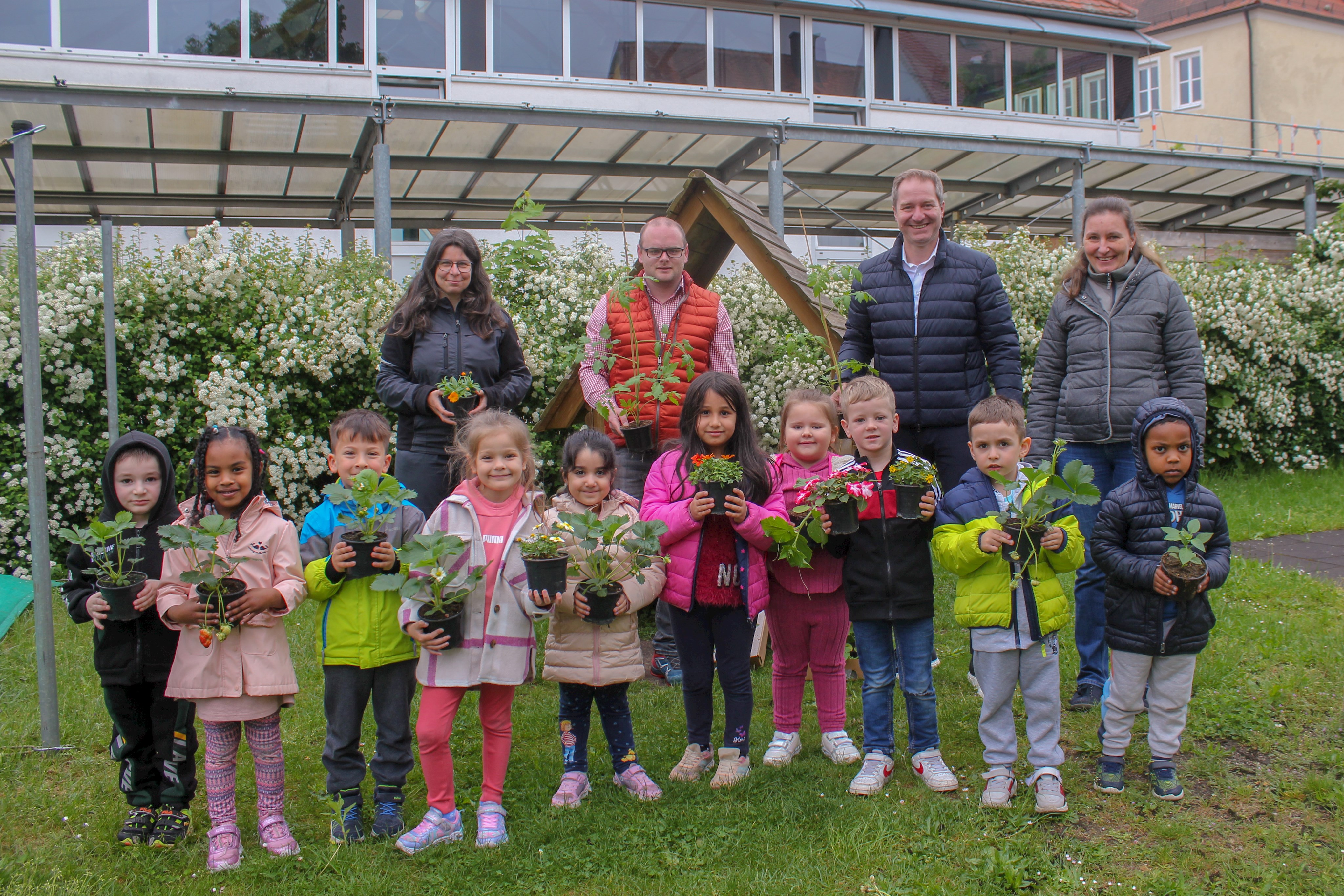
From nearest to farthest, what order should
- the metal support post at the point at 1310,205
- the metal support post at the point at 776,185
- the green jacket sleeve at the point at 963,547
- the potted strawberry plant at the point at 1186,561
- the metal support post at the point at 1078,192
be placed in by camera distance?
the potted strawberry plant at the point at 1186,561
the green jacket sleeve at the point at 963,547
the metal support post at the point at 776,185
the metal support post at the point at 1078,192
the metal support post at the point at 1310,205

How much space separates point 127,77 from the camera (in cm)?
1145

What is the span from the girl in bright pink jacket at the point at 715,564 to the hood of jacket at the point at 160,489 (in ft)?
5.63

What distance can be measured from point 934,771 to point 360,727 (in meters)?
2.05

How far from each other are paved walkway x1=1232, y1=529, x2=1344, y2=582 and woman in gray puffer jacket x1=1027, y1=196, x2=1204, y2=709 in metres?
3.15

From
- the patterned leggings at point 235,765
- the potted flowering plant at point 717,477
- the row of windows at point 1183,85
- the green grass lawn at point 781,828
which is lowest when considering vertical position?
the green grass lawn at point 781,828

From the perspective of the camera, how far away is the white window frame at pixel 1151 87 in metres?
25.9

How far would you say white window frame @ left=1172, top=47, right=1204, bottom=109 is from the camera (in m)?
25.0

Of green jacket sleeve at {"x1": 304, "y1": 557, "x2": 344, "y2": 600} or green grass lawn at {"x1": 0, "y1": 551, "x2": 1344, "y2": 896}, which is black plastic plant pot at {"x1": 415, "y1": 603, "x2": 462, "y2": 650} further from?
green grass lawn at {"x1": 0, "y1": 551, "x2": 1344, "y2": 896}

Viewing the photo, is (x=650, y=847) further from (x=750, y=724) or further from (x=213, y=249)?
(x=213, y=249)

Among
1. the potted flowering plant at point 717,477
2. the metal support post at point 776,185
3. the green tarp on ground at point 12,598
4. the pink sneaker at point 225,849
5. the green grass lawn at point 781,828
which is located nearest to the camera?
the green grass lawn at point 781,828

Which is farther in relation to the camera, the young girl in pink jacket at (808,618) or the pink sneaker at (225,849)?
the young girl in pink jacket at (808,618)

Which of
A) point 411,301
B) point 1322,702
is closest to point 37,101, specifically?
point 411,301

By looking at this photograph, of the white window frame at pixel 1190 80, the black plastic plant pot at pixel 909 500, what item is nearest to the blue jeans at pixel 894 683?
the black plastic plant pot at pixel 909 500

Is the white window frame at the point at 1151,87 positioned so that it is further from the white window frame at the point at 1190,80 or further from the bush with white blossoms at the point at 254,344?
the bush with white blossoms at the point at 254,344
